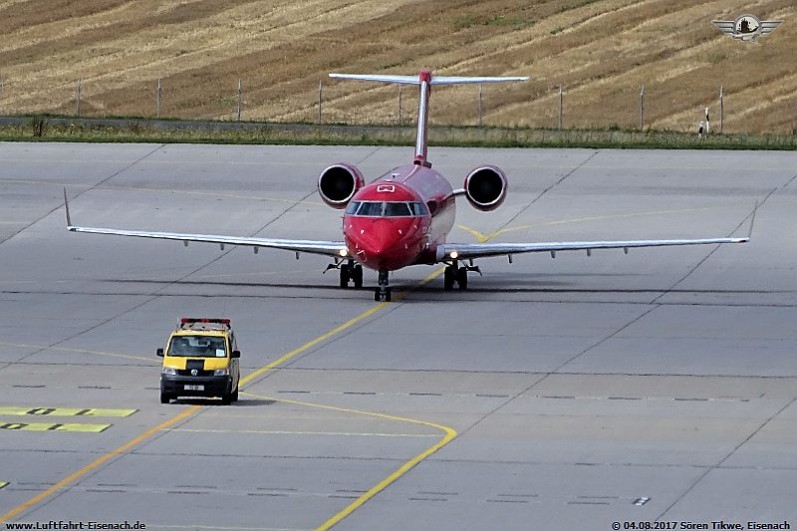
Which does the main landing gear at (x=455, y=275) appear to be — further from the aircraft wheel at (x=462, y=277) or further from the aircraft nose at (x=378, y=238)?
the aircraft nose at (x=378, y=238)

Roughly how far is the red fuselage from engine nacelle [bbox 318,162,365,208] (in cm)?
212

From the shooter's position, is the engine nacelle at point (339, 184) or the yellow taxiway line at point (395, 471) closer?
the yellow taxiway line at point (395, 471)

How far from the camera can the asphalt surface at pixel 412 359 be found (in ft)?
87.2

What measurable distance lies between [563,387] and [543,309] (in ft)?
30.2

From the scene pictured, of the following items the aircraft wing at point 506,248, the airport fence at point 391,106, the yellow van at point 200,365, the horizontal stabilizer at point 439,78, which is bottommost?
the yellow van at point 200,365

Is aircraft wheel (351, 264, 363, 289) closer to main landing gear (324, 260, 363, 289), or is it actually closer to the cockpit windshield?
main landing gear (324, 260, 363, 289)

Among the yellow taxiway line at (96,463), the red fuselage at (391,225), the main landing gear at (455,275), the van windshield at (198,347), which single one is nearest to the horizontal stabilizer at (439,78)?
the red fuselage at (391,225)

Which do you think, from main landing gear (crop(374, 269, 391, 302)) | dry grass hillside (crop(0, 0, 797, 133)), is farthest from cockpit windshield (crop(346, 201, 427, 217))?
dry grass hillside (crop(0, 0, 797, 133))

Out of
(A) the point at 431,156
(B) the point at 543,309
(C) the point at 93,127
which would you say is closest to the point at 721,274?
(B) the point at 543,309

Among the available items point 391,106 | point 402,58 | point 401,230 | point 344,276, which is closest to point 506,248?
point 401,230

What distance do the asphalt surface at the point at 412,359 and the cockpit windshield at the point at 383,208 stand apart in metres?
2.14

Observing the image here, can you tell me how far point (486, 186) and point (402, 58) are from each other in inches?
1754

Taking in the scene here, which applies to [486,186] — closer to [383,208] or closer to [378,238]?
[383,208]

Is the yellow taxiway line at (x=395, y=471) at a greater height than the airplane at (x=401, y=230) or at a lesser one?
lesser
